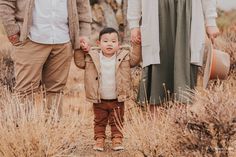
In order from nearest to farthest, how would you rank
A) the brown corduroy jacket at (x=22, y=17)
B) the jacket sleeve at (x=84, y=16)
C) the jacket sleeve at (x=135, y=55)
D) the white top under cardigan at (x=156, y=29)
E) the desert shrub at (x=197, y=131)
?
the desert shrub at (x=197, y=131), the brown corduroy jacket at (x=22, y=17), the white top under cardigan at (x=156, y=29), the jacket sleeve at (x=135, y=55), the jacket sleeve at (x=84, y=16)

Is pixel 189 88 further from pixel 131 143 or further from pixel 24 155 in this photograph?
pixel 24 155

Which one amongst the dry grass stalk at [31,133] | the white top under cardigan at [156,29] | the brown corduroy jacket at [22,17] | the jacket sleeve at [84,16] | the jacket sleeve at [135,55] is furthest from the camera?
the jacket sleeve at [84,16]

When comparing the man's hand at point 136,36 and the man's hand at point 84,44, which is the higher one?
the man's hand at point 136,36

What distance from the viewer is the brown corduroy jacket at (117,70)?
5.44m

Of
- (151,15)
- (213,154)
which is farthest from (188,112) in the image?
(151,15)

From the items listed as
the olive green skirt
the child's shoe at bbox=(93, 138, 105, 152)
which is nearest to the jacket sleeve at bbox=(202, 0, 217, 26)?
the olive green skirt

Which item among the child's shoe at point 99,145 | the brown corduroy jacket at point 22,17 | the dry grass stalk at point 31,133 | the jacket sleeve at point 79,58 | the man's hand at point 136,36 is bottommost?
the child's shoe at point 99,145

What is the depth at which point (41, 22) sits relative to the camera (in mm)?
5332

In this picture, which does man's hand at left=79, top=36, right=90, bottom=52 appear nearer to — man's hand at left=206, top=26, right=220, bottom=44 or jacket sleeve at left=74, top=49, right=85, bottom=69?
jacket sleeve at left=74, top=49, right=85, bottom=69

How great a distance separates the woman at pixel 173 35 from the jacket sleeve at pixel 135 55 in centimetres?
5

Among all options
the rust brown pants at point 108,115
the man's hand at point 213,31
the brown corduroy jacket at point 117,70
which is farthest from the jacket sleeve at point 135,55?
Answer: the man's hand at point 213,31

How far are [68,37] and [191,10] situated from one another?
107cm

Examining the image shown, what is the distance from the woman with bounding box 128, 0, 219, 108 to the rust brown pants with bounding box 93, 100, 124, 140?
0.35 meters

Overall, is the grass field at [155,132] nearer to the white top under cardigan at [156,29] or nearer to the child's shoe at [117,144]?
the child's shoe at [117,144]
